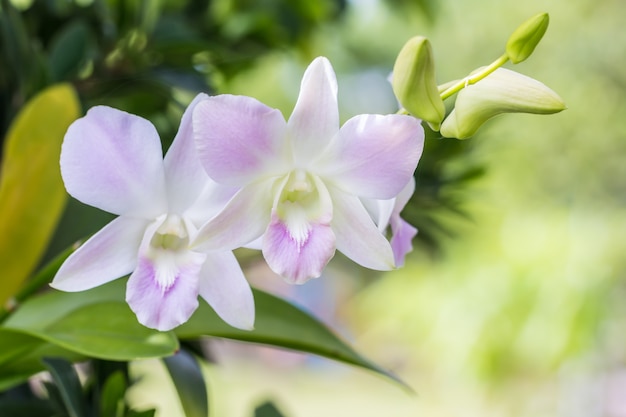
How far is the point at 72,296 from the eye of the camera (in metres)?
0.39

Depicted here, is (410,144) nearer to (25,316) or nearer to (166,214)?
(166,214)

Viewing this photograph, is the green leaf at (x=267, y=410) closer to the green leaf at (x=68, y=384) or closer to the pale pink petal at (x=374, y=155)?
the green leaf at (x=68, y=384)

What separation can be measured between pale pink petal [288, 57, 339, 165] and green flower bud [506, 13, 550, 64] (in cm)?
6

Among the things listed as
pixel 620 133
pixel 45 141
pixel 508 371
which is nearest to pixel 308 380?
pixel 508 371

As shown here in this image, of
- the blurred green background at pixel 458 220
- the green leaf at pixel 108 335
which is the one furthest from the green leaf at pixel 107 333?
the blurred green background at pixel 458 220

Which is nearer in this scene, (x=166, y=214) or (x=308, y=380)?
(x=166, y=214)

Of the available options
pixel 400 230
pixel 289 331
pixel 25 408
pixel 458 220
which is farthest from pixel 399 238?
pixel 458 220

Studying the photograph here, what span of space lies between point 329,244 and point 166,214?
0.07 metres

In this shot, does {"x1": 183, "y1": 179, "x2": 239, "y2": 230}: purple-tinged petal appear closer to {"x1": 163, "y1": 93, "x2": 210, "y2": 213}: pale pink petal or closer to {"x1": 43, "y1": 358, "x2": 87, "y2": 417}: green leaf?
Answer: {"x1": 163, "y1": 93, "x2": 210, "y2": 213}: pale pink petal

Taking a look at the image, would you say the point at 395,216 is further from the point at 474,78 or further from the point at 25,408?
the point at 25,408

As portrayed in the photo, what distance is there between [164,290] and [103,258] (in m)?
0.03

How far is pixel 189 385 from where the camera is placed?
36 cm

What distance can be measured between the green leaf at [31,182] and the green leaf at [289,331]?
135 millimetres

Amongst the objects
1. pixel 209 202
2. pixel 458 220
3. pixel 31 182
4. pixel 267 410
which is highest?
pixel 209 202
